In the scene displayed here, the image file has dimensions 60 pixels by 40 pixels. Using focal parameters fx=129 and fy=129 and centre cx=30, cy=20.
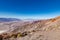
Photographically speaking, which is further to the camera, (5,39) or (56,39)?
(5,39)

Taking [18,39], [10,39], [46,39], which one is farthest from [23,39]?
[46,39]

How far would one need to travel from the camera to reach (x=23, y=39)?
17641mm

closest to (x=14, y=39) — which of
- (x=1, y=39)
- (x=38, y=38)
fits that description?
(x=1, y=39)

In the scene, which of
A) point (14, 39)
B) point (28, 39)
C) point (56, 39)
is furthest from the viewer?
point (14, 39)

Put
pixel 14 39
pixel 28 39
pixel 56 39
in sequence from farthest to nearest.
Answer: pixel 14 39, pixel 28 39, pixel 56 39

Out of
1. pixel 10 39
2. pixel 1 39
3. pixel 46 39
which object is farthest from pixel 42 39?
pixel 1 39

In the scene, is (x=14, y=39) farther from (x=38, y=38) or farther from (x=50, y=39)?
(x=50, y=39)

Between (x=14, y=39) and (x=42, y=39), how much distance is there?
419 cm

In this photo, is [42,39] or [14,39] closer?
[42,39]

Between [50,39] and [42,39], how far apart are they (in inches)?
41.9

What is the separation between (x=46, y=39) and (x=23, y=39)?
3.30 meters

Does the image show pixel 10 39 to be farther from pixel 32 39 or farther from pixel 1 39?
pixel 32 39

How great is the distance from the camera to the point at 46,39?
16.2 meters

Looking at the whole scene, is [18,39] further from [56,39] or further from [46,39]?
[56,39]
